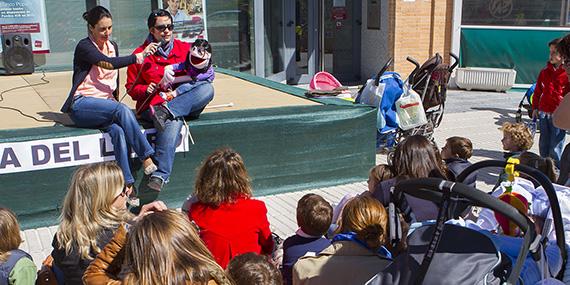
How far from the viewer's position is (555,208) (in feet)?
8.39

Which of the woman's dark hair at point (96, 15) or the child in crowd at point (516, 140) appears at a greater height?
the woman's dark hair at point (96, 15)

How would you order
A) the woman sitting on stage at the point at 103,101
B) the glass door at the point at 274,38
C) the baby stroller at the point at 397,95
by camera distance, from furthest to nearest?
1. the glass door at the point at 274,38
2. the baby stroller at the point at 397,95
3. the woman sitting on stage at the point at 103,101

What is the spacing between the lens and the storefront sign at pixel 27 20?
1085cm

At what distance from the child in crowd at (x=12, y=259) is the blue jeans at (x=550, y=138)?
18.6 ft

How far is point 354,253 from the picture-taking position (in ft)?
9.81

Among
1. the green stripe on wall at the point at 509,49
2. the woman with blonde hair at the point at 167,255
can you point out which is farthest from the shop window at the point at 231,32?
the woman with blonde hair at the point at 167,255

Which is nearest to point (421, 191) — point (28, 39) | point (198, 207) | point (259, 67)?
point (198, 207)

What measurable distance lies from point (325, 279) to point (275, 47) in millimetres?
10946

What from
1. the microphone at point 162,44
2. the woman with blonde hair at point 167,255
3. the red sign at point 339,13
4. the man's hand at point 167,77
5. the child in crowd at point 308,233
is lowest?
the child in crowd at point 308,233

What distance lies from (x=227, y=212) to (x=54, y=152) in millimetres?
2440

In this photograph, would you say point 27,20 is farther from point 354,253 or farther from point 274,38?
point 354,253

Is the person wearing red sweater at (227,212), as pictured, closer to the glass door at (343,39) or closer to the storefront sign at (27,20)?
the storefront sign at (27,20)

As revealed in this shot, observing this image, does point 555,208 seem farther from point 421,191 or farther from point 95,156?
point 95,156

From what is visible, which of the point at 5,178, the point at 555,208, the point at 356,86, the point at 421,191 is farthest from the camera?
the point at 356,86
